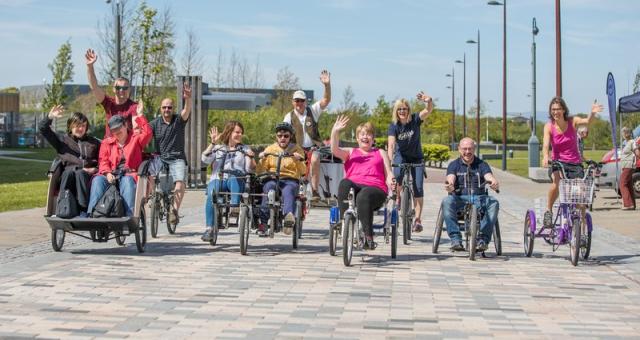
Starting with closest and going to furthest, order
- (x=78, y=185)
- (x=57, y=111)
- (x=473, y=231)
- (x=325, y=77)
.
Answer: (x=473, y=231)
(x=78, y=185)
(x=57, y=111)
(x=325, y=77)

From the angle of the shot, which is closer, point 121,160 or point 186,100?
point 121,160

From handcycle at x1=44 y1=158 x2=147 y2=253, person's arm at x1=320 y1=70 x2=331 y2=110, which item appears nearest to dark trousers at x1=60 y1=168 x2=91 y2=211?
handcycle at x1=44 y1=158 x2=147 y2=253

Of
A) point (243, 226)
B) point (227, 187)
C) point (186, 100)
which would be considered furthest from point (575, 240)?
point (186, 100)

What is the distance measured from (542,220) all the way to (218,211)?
11.8ft

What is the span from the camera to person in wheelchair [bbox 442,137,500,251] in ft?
39.6

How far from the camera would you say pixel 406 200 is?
1398 centimetres

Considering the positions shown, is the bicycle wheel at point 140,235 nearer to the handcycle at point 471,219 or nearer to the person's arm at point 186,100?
the person's arm at point 186,100

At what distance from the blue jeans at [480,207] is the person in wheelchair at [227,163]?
7.74 ft

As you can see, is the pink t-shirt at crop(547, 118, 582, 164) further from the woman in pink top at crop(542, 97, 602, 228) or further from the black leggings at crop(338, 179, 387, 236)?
the black leggings at crop(338, 179, 387, 236)

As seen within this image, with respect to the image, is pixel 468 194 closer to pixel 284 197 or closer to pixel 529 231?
pixel 529 231

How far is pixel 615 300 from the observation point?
9055mm

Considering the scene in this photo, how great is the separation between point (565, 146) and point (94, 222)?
5138mm

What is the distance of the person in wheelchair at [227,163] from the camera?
12.9 metres

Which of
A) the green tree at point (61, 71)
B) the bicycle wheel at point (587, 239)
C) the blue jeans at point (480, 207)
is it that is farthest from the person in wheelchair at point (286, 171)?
the green tree at point (61, 71)
